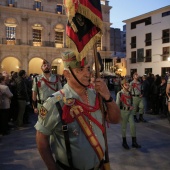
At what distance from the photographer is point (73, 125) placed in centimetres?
218

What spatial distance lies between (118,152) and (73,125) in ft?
13.0

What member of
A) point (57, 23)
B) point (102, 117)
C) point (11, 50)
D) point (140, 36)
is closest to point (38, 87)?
point (102, 117)

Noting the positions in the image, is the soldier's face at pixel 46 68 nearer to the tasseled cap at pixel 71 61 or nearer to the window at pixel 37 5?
the tasseled cap at pixel 71 61

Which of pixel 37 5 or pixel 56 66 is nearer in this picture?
pixel 37 5

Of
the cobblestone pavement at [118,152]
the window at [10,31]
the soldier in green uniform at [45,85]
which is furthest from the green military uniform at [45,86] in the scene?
the window at [10,31]

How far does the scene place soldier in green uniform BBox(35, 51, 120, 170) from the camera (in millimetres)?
2158

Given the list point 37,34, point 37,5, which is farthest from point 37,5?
point 37,34

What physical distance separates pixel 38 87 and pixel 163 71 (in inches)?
1121

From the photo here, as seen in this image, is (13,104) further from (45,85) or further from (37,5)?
(37,5)

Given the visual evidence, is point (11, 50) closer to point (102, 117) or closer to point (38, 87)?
point (38, 87)

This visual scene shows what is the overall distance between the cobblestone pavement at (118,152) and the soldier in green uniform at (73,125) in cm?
286

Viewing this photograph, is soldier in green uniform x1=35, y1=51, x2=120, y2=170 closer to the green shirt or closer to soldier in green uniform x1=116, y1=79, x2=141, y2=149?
soldier in green uniform x1=116, y1=79, x2=141, y2=149

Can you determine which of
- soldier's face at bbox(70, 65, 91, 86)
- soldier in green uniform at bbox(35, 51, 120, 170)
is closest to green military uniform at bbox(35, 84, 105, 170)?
soldier in green uniform at bbox(35, 51, 120, 170)

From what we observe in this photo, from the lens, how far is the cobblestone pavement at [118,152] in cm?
500
